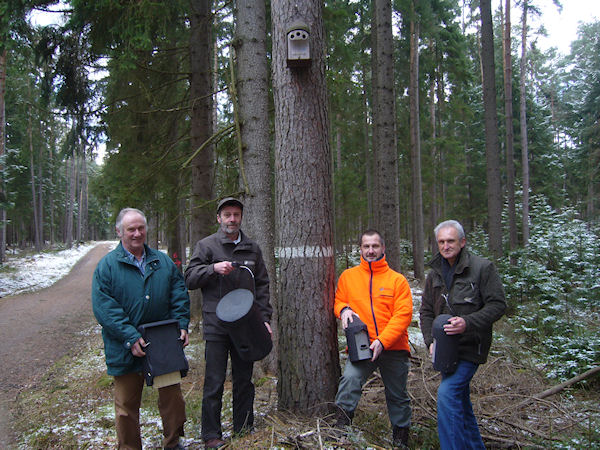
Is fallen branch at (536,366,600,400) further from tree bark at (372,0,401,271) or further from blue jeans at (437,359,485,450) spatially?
tree bark at (372,0,401,271)

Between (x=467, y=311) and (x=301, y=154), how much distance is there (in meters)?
2.03

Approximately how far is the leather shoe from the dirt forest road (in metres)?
2.60

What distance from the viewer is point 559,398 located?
5.22 metres

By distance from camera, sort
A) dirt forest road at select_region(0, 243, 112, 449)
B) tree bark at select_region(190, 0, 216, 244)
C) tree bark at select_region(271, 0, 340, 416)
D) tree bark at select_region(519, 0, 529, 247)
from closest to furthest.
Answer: tree bark at select_region(271, 0, 340, 416)
dirt forest road at select_region(0, 243, 112, 449)
tree bark at select_region(190, 0, 216, 244)
tree bark at select_region(519, 0, 529, 247)

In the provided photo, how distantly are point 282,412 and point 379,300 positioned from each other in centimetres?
138

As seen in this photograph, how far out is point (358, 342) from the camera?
3570 mm

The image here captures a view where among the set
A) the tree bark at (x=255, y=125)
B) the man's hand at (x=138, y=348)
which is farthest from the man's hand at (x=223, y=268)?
the tree bark at (x=255, y=125)

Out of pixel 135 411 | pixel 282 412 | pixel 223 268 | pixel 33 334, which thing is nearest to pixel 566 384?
pixel 282 412

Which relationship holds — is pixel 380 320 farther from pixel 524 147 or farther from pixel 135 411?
pixel 524 147

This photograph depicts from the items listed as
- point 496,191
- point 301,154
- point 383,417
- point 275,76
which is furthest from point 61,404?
point 496,191

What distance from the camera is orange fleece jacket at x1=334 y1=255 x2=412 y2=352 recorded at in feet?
12.1

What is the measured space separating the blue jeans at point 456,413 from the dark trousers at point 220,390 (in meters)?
1.68

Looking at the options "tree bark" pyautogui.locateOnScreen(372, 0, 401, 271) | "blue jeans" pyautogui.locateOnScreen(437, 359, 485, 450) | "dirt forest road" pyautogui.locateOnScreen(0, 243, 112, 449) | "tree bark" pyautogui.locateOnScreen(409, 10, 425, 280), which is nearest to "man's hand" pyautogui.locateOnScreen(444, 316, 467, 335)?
"blue jeans" pyautogui.locateOnScreen(437, 359, 485, 450)

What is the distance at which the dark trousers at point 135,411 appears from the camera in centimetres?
356
